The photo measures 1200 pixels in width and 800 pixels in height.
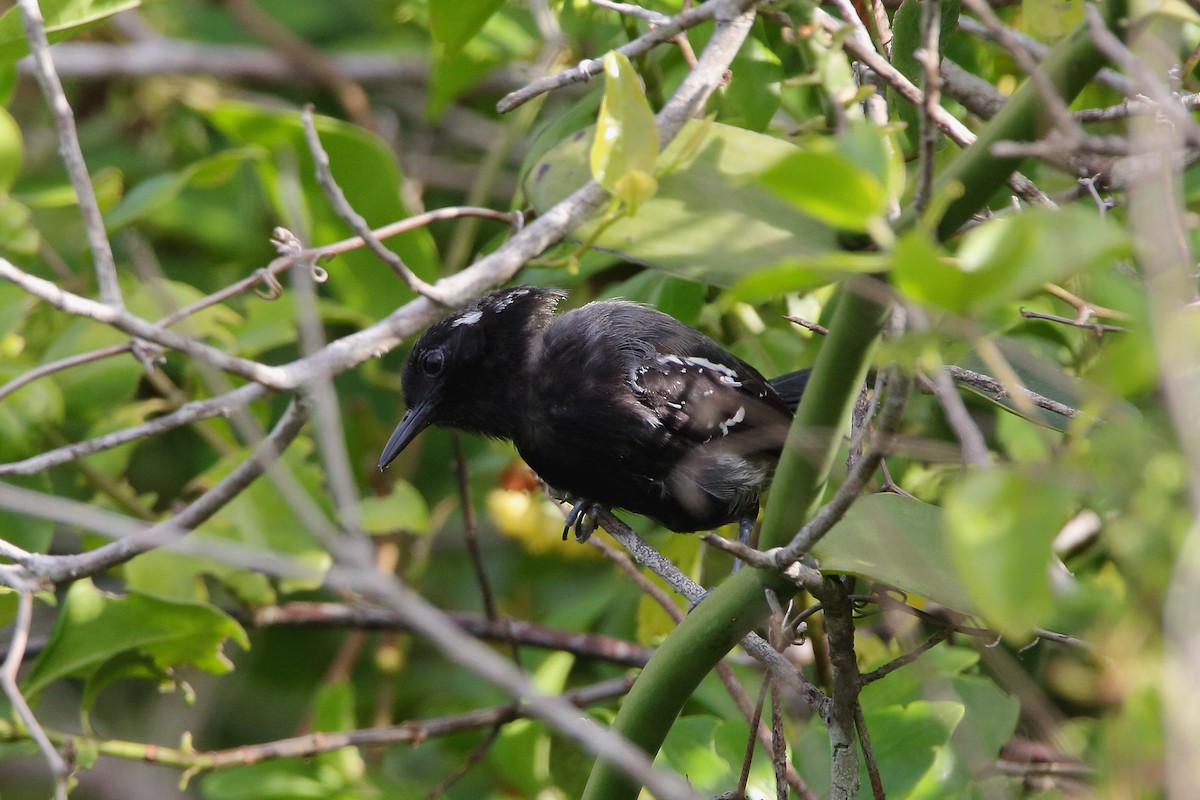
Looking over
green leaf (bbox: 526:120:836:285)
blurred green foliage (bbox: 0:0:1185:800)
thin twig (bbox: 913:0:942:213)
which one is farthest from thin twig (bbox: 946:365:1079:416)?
thin twig (bbox: 913:0:942:213)

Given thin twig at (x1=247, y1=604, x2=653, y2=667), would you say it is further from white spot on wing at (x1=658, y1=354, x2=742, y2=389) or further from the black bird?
white spot on wing at (x1=658, y1=354, x2=742, y2=389)

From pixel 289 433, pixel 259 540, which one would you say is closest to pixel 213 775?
pixel 259 540

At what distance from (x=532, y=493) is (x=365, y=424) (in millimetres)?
873

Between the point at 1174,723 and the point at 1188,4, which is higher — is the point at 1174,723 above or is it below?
below

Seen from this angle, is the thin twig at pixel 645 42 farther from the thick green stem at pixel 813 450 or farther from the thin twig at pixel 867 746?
the thin twig at pixel 867 746

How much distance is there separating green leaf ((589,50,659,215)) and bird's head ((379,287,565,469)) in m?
1.63

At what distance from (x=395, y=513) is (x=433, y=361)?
0.49m

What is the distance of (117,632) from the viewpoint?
9.70 feet

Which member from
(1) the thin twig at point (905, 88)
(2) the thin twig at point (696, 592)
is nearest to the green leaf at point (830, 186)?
(2) the thin twig at point (696, 592)

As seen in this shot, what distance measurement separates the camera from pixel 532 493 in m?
4.11

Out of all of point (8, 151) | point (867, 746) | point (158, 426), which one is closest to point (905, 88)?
point (867, 746)

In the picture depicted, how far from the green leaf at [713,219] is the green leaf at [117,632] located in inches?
55.4

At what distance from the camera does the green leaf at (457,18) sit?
301 centimetres

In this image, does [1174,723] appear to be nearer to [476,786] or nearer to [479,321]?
[479,321]
